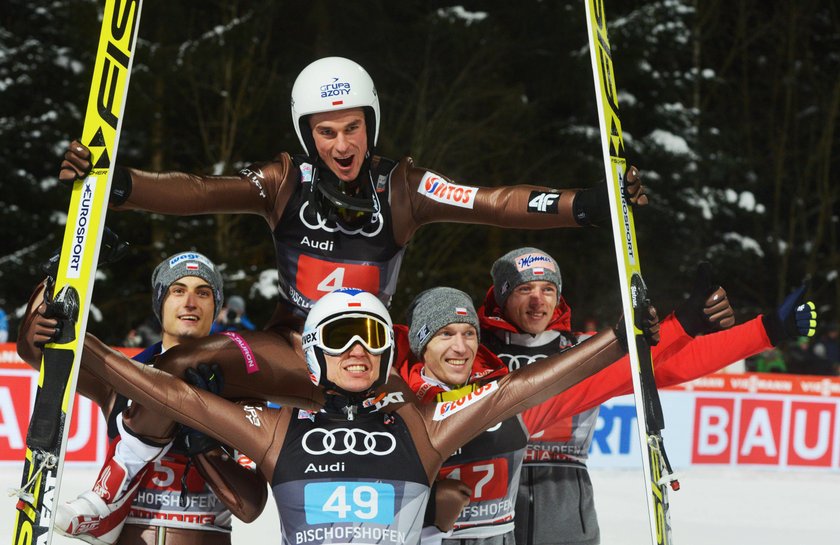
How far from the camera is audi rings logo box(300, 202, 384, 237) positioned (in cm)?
464

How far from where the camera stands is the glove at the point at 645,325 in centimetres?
389

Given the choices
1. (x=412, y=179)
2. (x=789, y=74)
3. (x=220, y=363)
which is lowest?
(x=220, y=363)

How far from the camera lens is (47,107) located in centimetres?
1975

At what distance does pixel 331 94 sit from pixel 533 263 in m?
1.34

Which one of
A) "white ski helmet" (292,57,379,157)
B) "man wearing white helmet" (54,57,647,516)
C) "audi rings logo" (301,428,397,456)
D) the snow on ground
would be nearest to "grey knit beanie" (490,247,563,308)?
"man wearing white helmet" (54,57,647,516)

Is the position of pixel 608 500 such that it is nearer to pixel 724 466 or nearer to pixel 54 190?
pixel 724 466

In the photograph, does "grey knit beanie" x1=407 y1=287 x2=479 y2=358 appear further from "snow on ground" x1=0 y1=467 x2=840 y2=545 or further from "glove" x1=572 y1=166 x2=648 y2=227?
"snow on ground" x1=0 y1=467 x2=840 y2=545

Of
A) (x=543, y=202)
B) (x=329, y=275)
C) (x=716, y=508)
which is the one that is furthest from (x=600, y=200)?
(x=716, y=508)

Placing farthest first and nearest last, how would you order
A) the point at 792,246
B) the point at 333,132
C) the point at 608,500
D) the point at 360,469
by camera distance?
the point at 792,246 → the point at 608,500 → the point at 333,132 → the point at 360,469

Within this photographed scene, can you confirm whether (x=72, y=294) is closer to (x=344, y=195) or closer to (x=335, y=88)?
(x=344, y=195)

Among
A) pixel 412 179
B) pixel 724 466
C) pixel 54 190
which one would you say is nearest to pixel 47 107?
pixel 54 190

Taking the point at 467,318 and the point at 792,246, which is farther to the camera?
the point at 792,246

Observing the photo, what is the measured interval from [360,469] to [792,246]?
22.0m

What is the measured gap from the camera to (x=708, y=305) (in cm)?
395
